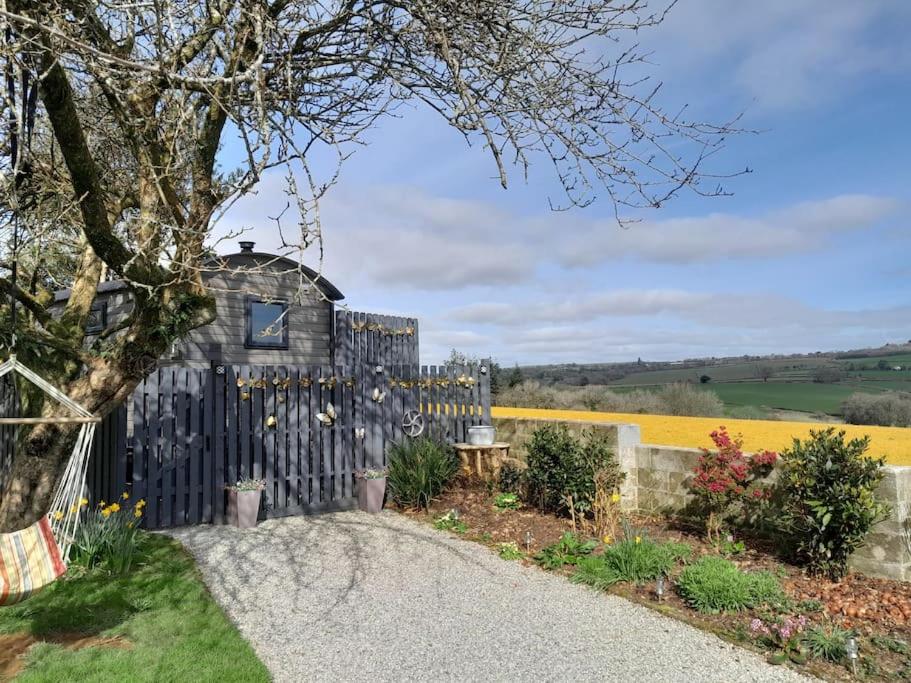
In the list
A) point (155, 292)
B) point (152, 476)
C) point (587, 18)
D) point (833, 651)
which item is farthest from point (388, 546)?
point (587, 18)

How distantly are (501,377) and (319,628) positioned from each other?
2010 cm

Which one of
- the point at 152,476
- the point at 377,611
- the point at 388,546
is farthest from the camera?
the point at 152,476

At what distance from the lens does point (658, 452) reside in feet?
21.5

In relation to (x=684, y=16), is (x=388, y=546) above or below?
below

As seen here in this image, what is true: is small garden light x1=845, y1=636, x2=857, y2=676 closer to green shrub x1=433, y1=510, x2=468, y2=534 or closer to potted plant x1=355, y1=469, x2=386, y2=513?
green shrub x1=433, y1=510, x2=468, y2=534

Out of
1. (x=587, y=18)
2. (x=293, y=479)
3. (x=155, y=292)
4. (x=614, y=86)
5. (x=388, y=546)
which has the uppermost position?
(x=587, y=18)

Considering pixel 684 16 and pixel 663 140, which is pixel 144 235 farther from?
pixel 684 16

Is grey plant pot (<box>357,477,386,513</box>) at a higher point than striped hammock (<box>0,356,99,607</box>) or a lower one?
lower

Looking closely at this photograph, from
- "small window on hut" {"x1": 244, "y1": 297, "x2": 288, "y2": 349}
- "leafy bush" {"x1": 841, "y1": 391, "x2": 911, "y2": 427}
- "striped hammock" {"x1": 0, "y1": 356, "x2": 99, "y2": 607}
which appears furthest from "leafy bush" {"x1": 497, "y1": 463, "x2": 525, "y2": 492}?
"leafy bush" {"x1": 841, "y1": 391, "x2": 911, "y2": 427}

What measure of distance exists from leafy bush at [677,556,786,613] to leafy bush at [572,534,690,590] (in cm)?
31

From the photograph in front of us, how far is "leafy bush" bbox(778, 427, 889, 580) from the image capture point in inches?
179

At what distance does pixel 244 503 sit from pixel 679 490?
15.3 feet

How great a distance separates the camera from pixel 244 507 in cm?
654

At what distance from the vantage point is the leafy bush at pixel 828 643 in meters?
3.38
